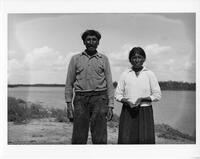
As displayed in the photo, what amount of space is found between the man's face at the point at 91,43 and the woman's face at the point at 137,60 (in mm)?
260

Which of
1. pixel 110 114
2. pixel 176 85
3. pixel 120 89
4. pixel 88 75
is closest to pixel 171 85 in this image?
pixel 176 85

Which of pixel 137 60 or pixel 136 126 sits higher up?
pixel 137 60

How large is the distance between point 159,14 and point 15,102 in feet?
3.71

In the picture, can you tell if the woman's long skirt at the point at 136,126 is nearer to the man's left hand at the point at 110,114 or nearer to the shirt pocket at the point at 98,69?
the man's left hand at the point at 110,114

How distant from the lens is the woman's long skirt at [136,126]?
93.7 inches

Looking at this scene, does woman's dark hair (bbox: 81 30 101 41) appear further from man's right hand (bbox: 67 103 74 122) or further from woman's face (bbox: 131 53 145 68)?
man's right hand (bbox: 67 103 74 122)

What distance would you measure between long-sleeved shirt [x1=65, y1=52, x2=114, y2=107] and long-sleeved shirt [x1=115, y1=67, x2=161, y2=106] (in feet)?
0.25

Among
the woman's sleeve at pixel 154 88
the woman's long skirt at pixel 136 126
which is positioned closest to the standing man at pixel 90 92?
the woman's long skirt at pixel 136 126

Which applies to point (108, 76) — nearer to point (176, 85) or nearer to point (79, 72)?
point (79, 72)

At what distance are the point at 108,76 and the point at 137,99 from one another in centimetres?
25

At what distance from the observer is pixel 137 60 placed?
239 centimetres

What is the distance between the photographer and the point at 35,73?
2412mm

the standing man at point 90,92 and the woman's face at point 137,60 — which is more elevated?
the woman's face at point 137,60
